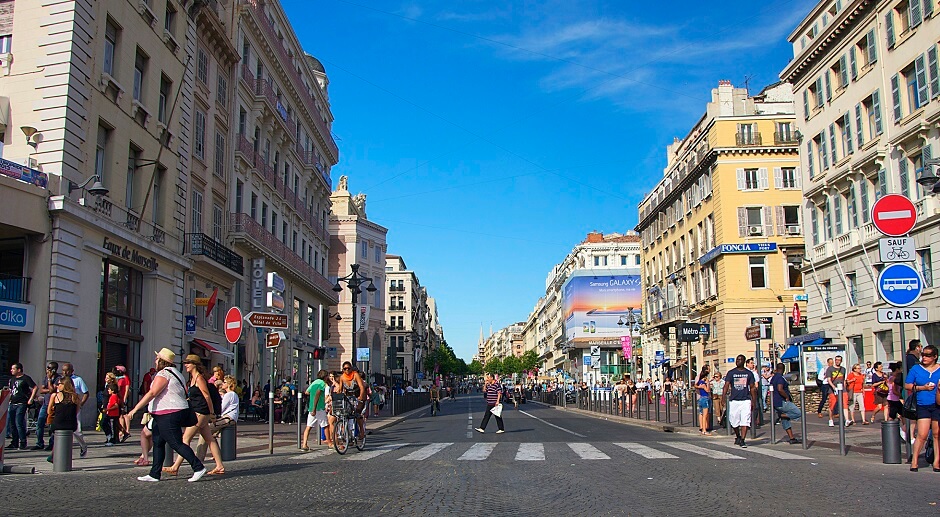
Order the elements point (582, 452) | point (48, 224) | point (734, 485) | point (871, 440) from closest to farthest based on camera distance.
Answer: point (734, 485), point (582, 452), point (871, 440), point (48, 224)

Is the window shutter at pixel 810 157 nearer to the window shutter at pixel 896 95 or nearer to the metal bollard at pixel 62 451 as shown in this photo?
the window shutter at pixel 896 95

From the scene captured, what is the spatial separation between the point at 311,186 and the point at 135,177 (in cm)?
2435

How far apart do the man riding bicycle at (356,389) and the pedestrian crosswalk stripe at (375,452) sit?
49 centimetres

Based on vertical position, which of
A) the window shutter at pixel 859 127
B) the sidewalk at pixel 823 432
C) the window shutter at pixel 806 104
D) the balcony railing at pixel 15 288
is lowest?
the sidewalk at pixel 823 432

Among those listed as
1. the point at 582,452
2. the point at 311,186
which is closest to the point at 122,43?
the point at 582,452

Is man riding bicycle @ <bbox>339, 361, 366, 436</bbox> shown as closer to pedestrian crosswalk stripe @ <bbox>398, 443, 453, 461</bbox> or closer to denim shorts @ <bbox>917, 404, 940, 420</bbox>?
pedestrian crosswalk stripe @ <bbox>398, 443, 453, 461</bbox>

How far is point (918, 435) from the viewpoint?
37.0 feet

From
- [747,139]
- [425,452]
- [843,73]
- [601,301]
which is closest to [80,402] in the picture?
[425,452]

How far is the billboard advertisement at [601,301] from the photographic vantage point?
93.6m

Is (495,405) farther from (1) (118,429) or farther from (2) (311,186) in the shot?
(2) (311,186)

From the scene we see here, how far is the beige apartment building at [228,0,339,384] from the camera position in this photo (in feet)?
112

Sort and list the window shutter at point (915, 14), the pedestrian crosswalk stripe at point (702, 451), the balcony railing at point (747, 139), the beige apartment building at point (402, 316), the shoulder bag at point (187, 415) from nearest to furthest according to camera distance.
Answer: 1. the shoulder bag at point (187, 415)
2. the pedestrian crosswalk stripe at point (702, 451)
3. the window shutter at point (915, 14)
4. the balcony railing at point (747, 139)
5. the beige apartment building at point (402, 316)

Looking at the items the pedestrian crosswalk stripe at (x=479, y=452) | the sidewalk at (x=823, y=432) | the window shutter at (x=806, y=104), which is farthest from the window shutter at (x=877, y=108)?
the pedestrian crosswalk stripe at (x=479, y=452)

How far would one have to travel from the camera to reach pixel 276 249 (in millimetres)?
37969
